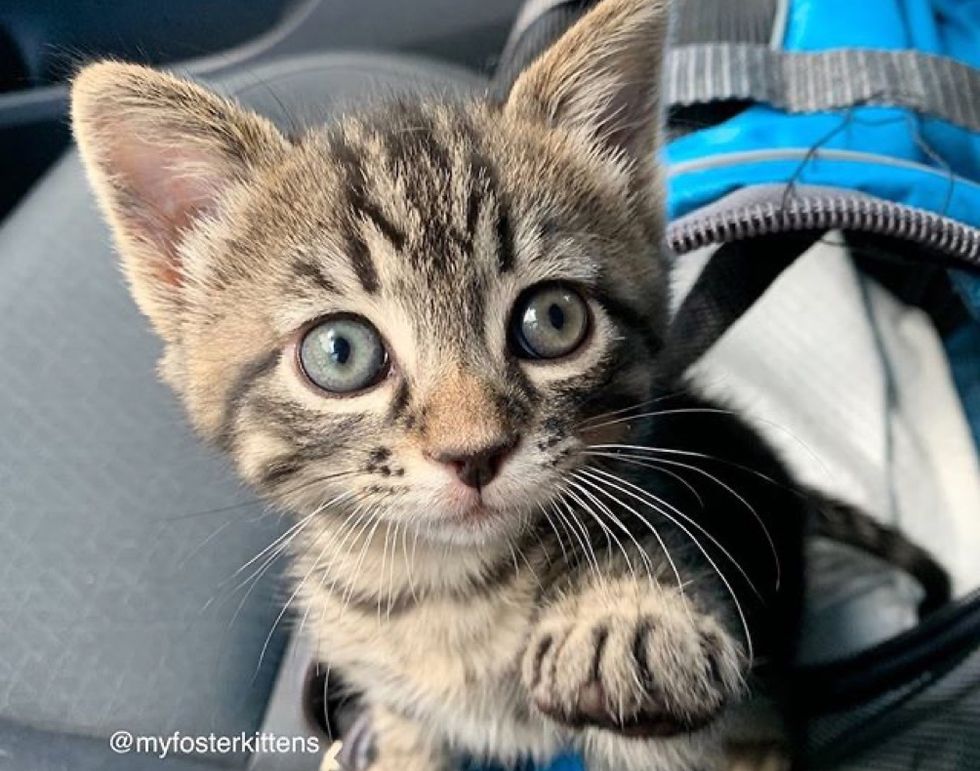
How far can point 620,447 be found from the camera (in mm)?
665

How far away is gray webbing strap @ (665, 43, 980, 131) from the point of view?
0.91 m

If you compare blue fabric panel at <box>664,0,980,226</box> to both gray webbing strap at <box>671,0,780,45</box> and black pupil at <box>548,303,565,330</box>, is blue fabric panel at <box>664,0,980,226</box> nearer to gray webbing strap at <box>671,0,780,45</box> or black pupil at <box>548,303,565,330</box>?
gray webbing strap at <box>671,0,780,45</box>

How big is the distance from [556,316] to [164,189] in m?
0.29

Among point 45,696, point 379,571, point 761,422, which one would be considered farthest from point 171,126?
point 761,422

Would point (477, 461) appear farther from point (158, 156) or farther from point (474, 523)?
point (158, 156)

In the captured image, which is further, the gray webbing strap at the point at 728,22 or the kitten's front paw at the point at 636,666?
the gray webbing strap at the point at 728,22

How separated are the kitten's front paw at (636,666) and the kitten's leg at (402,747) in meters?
0.26

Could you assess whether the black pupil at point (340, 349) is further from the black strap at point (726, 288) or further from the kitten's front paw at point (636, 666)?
the black strap at point (726, 288)

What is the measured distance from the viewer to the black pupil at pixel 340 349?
625 millimetres

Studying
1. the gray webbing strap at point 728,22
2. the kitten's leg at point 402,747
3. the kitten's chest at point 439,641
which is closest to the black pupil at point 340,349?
the kitten's chest at point 439,641

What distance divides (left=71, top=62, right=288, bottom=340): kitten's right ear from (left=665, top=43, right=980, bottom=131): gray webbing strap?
0.42 m

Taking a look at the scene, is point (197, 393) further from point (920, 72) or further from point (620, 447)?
point (920, 72)

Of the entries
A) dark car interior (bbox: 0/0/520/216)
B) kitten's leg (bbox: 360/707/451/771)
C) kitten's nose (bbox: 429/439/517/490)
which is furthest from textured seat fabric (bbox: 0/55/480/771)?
dark car interior (bbox: 0/0/520/216)

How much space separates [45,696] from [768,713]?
57 centimetres
